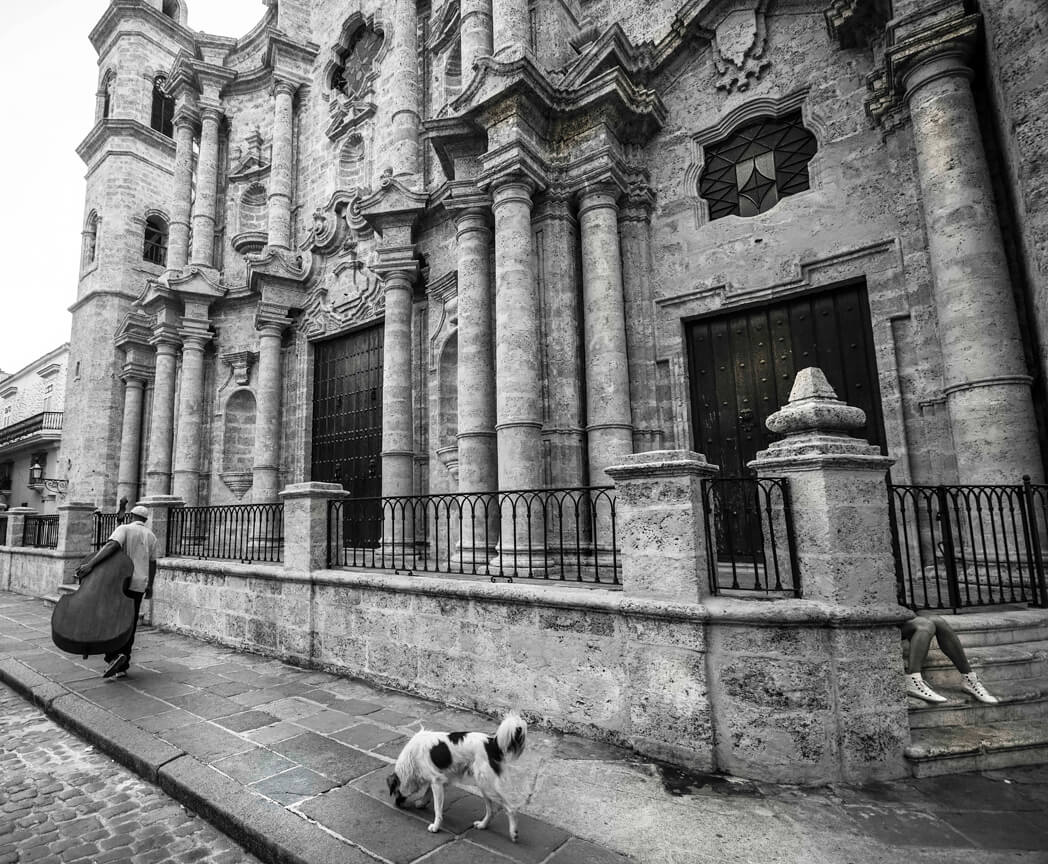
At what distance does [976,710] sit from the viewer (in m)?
3.72

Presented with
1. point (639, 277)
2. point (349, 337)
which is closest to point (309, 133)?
point (349, 337)

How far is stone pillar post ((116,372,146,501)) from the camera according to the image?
14.9 metres

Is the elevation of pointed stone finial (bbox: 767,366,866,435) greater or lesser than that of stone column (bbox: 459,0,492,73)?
lesser

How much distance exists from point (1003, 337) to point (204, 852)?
7.19 metres

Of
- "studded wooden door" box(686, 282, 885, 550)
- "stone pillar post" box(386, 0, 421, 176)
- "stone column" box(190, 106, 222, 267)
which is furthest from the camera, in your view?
"stone column" box(190, 106, 222, 267)

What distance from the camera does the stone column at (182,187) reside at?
582 inches

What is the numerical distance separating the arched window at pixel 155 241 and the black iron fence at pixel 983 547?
2041cm

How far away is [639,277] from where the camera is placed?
7.91 m

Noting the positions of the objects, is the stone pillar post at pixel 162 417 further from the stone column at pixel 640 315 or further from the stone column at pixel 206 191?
the stone column at pixel 640 315

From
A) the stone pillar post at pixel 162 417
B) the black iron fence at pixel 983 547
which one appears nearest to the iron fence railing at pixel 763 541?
the black iron fence at pixel 983 547

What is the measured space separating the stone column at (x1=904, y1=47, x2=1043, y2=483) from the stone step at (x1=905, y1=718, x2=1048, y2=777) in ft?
7.73

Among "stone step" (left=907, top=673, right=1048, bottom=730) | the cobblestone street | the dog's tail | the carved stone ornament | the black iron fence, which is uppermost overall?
the carved stone ornament

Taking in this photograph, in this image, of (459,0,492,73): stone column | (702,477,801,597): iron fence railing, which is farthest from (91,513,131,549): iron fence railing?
(702,477,801,597): iron fence railing

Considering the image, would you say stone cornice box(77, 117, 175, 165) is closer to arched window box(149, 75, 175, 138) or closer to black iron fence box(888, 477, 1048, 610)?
arched window box(149, 75, 175, 138)
